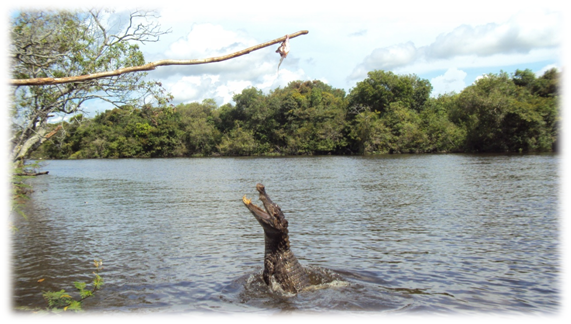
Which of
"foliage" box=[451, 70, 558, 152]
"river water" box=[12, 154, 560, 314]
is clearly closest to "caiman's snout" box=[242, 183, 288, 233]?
"river water" box=[12, 154, 560, 314]

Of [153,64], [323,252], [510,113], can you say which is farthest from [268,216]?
[510,113]

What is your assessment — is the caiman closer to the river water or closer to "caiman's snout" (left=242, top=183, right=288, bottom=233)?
"caiman's snout" (left=242, top=183, right=288, bottom=233)

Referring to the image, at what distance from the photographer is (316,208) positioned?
778 inches

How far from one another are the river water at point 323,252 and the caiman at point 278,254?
286 mm

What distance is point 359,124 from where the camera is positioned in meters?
81.1

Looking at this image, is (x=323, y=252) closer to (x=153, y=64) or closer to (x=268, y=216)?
(x=268, y=216)

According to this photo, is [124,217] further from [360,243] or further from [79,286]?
[79,286]

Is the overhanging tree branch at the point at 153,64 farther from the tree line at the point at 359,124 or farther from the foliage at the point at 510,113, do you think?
the foliage at the point at 510,113

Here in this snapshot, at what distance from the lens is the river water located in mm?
8406

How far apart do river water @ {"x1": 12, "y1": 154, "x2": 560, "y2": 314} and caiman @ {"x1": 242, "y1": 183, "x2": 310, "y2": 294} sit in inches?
11.3

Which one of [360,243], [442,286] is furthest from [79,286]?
[360,243]

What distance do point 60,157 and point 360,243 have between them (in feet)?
393

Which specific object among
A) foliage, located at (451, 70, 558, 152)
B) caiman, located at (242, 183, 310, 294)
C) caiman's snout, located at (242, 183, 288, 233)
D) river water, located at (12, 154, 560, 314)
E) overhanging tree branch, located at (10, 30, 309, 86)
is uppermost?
foliage, located at (451, 70, 558, 152)

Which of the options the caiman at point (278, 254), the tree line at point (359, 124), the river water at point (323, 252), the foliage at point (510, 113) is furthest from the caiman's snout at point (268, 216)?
the foliage at point (510, 113)
